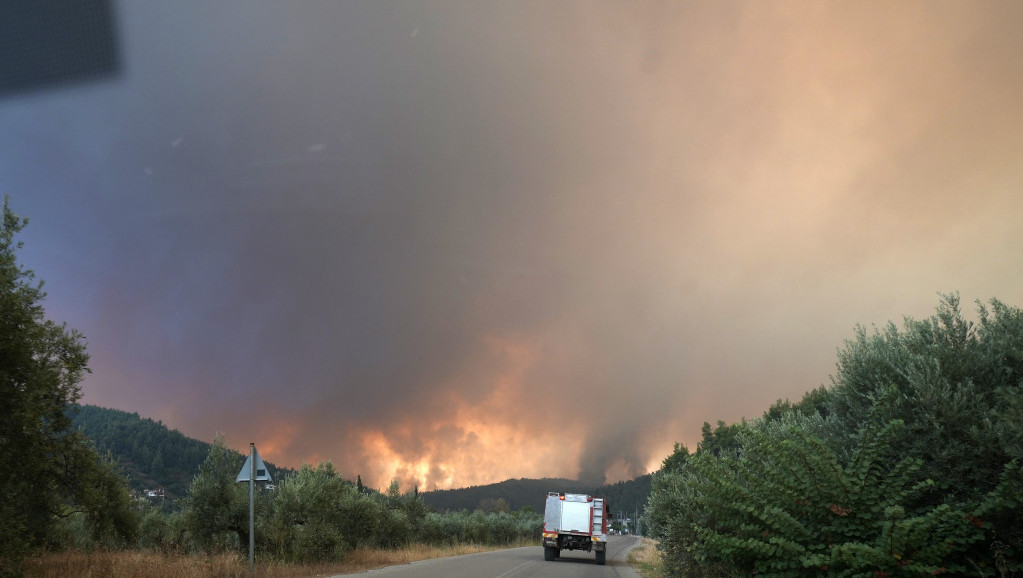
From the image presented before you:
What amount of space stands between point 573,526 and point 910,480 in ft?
87.1

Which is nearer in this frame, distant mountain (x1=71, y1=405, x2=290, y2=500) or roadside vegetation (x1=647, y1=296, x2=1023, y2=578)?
roadside vegetation (x1=647, y1=296, x2=1023, y2=578)

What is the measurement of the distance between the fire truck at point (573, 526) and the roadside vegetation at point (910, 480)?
984 inches

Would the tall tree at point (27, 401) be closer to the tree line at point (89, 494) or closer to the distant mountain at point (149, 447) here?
the tree line at point (89, 494)

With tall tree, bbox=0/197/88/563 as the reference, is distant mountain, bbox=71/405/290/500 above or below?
below

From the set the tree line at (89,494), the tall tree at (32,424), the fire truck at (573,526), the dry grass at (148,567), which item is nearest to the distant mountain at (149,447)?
the tree line at (89,494)

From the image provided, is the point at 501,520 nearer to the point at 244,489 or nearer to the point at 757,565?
the point at 244,489

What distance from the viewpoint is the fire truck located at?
31875 mm

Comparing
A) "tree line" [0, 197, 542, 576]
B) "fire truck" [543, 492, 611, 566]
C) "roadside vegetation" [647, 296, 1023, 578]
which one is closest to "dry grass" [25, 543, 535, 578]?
"tree line" [0, 197, 542, 576]

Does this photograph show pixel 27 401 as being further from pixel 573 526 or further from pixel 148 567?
pixel 573 526

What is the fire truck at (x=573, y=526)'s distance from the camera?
105 ft

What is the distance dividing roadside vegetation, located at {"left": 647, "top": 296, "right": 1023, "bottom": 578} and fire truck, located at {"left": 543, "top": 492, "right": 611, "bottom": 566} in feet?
82.0

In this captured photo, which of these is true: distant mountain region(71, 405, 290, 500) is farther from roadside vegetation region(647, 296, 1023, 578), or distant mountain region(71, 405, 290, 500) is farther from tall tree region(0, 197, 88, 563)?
roadside vegetation region(647, 296, 1023, 578)

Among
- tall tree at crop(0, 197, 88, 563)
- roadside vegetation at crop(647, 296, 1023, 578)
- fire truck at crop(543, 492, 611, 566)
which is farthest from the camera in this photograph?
fire truck at crop(543, 492, 611, 566)

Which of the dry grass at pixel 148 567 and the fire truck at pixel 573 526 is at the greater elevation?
the dry grass at pixel 148 567
